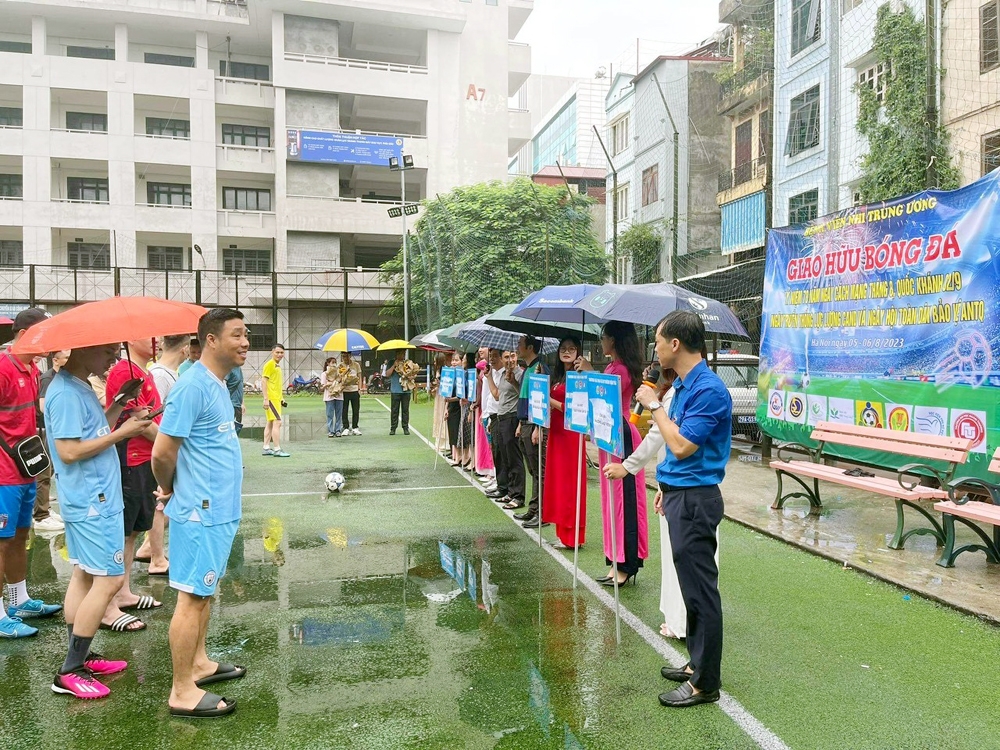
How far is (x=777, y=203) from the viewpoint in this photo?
20.3 m

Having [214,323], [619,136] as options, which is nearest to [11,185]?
[619,136]

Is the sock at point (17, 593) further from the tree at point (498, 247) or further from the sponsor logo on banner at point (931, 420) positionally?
the tree at point (498, 247)

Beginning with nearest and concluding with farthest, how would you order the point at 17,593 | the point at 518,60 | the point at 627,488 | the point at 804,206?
the point at 17,593 < the point at 627,488 < the point at 804,206 < the point at 518,60

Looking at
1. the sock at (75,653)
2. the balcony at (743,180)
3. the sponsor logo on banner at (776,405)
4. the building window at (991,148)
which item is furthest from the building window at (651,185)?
the sock at (75,653)

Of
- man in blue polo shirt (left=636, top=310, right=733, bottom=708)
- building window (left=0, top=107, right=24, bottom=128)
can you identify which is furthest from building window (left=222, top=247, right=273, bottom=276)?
man in blue polo shirt (left=636, top=310, right=733, bottom=708)

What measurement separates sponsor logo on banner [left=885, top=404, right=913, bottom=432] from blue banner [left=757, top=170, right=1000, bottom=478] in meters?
0.01

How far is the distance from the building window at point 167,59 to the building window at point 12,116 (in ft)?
19.3

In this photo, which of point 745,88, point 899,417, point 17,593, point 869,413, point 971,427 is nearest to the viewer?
point 17,593

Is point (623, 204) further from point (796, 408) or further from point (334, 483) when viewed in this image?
point (334, 483)

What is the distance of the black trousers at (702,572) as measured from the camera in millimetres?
3652

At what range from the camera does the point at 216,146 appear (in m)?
33.6

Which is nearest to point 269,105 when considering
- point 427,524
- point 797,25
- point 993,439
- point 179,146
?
point 179,146

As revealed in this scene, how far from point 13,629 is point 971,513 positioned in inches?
250

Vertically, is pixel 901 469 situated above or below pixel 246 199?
below
